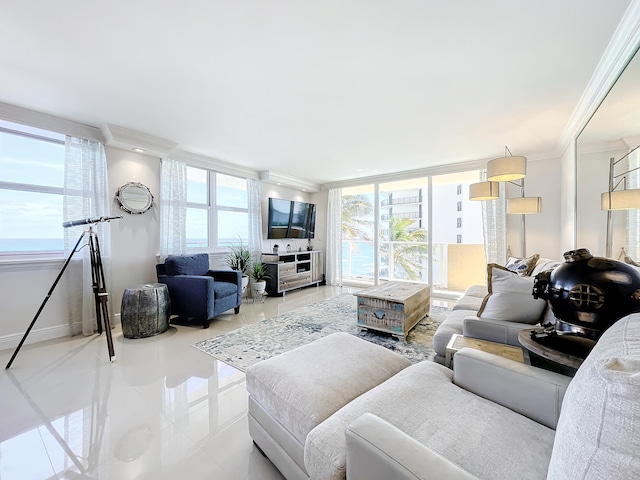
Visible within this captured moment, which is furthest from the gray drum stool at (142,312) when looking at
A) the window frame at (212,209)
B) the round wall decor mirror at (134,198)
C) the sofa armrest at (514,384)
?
the sofa armrest at (514,384)

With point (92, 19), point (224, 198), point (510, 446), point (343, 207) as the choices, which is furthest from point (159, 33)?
point (343, 207)

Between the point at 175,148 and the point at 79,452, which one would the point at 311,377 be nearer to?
the point at 79,452

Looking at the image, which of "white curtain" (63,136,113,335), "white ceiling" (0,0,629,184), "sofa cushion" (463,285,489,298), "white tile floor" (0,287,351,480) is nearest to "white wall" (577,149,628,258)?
"white ceiling" (0,0,629,184)

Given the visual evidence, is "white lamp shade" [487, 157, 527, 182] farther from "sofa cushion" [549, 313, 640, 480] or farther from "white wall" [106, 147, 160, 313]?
"white wall" [106, 147, 160, 313]

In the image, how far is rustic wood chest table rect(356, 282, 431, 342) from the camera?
284 cm

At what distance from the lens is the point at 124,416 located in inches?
67.1

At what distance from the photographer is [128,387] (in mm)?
2025

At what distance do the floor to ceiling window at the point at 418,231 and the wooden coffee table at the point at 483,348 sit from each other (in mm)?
3603

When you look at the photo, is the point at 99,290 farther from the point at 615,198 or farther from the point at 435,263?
the point at 435,263

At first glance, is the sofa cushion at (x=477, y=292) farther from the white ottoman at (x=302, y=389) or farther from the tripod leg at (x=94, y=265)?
the tripod leg at (x=94, y=265)

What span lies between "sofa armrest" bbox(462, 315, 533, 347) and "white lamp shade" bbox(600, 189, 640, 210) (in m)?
1.10

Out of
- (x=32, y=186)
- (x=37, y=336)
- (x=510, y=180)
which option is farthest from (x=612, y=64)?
(x=37, y=336)

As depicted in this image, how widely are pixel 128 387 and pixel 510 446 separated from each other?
2424mm

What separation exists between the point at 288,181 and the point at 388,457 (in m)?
5.25
